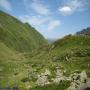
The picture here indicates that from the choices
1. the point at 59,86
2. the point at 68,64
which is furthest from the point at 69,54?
the point at 59,86

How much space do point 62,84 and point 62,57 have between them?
7552 cm

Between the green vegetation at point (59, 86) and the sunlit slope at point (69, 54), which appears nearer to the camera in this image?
the green vegetation at point (59, 86)

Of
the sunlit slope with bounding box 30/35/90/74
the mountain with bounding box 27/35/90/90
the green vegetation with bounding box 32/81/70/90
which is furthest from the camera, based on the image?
the sunlit slope with bounding box 30/35/90/74

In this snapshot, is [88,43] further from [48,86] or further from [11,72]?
[48,86]

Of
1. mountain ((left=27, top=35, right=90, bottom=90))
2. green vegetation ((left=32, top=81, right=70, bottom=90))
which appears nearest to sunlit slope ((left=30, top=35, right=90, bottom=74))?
mountain ((left=27, top=35, right=90, bottom=90))

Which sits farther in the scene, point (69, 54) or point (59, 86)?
point (69, 54)

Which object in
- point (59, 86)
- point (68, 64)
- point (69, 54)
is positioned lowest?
point (59, 86)

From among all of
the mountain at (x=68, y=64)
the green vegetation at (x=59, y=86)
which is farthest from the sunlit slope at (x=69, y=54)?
the green vegetation at (x=59, y=86)

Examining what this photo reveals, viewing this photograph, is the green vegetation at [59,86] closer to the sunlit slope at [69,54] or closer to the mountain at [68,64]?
the mountain at [68,64]

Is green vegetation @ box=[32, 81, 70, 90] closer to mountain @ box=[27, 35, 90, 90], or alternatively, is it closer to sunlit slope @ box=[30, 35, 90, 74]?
mountain @ box=[27, 35, 90, 90]

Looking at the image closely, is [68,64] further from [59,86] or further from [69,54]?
[59,86]

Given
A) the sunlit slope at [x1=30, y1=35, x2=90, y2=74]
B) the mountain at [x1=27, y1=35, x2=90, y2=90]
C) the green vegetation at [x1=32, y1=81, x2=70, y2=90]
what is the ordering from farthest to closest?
the sunlit slope at [x1=30, y1=35, x2=90, y2=74], the mountain at [x1=27, y1=35, x2=90, y2=90], the green vegetation at [x1=32, y1=81, x2=70, y2=90]

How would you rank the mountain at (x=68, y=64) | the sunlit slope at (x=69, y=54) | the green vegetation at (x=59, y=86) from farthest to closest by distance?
the sunlit slope at (x=69, y=54) < the mountain at (x=68, y=64) < the green vegetation at (x=59, y=86)

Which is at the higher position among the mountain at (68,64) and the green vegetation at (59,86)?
the mountain at (68,64)
